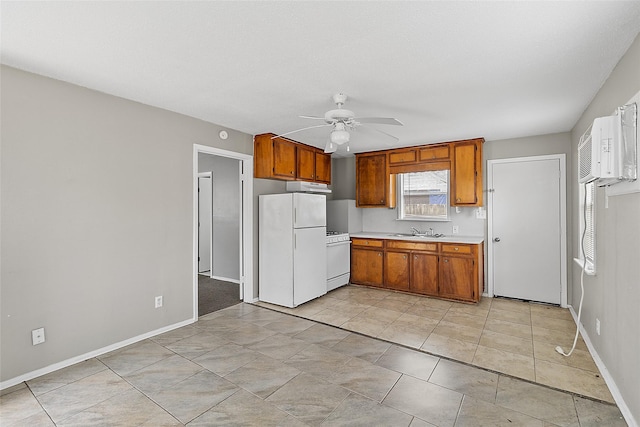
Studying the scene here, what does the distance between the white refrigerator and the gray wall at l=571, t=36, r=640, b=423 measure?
3055 millimetres

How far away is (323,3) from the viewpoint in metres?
1.60

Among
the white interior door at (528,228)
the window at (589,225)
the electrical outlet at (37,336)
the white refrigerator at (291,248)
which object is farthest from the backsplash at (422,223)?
the electrical outlet at (37,336)

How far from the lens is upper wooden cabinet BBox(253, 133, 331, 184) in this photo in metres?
4.35

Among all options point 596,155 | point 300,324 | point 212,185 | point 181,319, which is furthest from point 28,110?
point 596,155

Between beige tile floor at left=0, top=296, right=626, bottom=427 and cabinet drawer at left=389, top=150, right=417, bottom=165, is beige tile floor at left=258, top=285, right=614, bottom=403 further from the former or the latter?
cabinet drawer at left=389, top=150, right=417, bottom=165

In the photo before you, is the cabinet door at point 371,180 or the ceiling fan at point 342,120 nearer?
the ceiling fan at point 342,120

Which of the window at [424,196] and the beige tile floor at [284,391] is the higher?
the window at [424,196]

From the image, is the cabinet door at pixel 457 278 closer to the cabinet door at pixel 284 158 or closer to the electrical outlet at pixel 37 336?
the cabinet door at pixel 284 158

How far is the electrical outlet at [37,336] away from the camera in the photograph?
242 cm

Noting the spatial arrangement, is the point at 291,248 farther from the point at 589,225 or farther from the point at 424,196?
the point at 589,225

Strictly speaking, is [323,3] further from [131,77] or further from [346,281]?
[346,281]

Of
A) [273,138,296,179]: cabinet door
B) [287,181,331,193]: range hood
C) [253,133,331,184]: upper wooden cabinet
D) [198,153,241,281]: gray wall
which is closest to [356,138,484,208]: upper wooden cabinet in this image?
[253,133,331,184]: upper wooden cabinet

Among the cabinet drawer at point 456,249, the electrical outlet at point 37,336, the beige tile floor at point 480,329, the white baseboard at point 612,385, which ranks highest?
the cabinet drawer at point 456,249

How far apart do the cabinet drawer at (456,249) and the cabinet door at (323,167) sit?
227 cm
